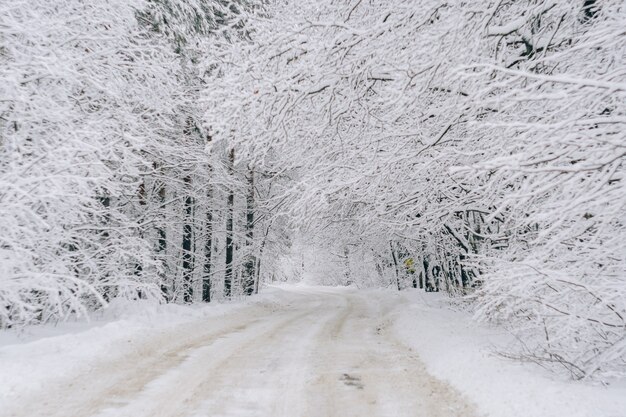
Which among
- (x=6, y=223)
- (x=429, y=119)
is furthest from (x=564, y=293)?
(x=6, y=223)

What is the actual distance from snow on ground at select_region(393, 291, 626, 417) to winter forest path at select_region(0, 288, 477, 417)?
0.27 metres

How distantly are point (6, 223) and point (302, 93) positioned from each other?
4.59 m

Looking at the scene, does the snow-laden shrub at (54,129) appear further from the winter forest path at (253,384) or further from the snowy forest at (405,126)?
the winter forest path at (253,384)

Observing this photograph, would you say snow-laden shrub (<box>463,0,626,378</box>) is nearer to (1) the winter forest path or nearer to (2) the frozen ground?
(2) the frozen ground

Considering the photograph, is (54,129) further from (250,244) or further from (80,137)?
(250,244)

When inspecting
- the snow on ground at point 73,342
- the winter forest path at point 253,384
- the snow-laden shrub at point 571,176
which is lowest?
the winter forest path at point 253,384

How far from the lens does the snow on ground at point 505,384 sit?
4.52 meters

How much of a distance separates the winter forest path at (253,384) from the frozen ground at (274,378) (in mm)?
15

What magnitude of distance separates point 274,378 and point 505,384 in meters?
3.03

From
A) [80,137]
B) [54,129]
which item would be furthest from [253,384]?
[54,129]

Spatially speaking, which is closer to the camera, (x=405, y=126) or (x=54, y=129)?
(x=405, y=126)

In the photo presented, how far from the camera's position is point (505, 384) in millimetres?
5566

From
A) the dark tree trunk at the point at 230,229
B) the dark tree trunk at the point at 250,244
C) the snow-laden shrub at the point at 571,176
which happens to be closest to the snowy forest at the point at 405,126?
the snow-laden shrub at the point at 571,176

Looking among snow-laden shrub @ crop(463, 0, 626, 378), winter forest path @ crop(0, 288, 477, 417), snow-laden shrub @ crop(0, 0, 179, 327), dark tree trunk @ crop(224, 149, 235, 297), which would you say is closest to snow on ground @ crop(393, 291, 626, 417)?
winter forest path @ crop(0, 288, 477, 417)
